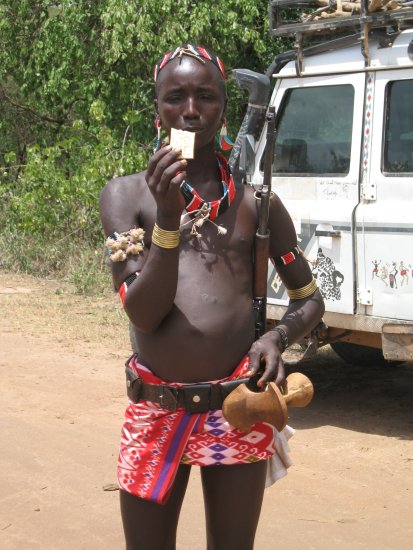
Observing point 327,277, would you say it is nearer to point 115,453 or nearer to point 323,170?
point 323,170

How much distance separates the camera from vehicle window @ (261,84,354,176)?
18.8ft

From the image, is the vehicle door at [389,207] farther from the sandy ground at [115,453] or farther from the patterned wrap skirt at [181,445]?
the patterned wrap skirt at [181,445]

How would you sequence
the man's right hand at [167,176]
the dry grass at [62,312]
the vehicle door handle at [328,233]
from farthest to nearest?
the dry grass at [62,312]
the vehicle door handle at [328,233]
the man's right hand at [167,176]

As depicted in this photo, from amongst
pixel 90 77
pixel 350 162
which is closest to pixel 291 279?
pixel 350 162

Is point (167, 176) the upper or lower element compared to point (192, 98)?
lower

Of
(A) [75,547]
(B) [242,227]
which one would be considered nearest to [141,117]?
(A) [75,547]

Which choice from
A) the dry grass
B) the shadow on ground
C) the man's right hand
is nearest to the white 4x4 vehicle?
the shadow on ground

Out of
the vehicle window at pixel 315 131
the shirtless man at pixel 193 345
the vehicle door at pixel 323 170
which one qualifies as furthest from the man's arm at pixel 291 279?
the vehicle window at pixel 315 131

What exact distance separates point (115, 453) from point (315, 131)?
7.70 ft

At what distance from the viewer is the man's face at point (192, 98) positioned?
7.69 feet

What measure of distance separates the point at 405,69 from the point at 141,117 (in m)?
6.58

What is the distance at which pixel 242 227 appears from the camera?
2486mm

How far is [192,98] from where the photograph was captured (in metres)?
2.36

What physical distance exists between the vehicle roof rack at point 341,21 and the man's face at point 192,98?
334cm
